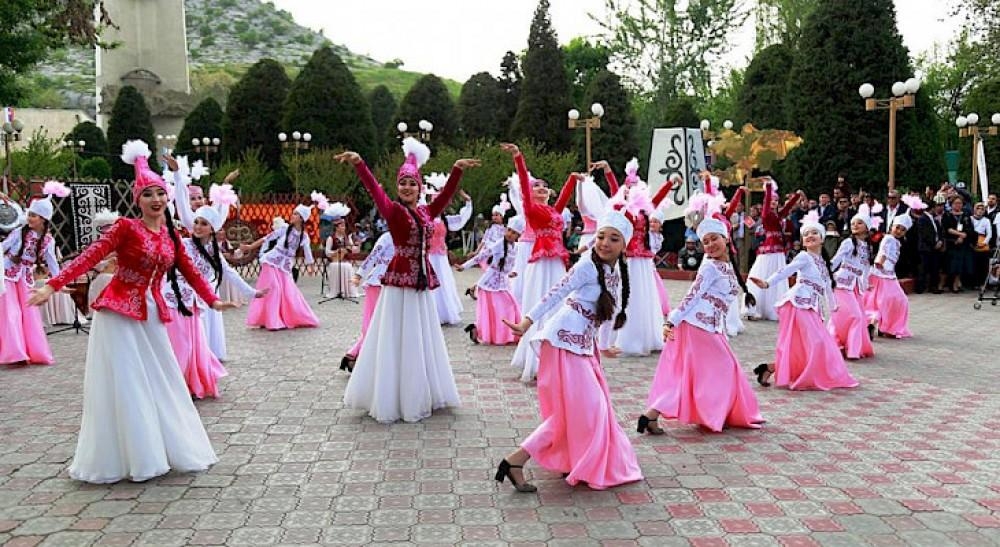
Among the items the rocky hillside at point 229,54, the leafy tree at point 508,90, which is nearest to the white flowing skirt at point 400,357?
the leafy tree at point 508,90

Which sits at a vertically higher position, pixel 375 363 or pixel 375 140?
pixel 375 140

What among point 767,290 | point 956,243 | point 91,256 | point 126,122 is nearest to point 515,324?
point 91,256

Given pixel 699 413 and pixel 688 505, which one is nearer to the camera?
pixel 688 505

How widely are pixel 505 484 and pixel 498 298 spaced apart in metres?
5.95

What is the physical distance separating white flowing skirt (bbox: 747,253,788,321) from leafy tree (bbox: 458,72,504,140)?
3043 centimetres

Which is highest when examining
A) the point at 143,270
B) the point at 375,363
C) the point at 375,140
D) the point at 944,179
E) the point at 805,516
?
the point at 375,140

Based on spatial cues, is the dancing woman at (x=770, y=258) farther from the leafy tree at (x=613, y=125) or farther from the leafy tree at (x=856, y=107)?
the leafy tree at (x=613, y=125)

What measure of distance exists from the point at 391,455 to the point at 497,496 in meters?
1.21

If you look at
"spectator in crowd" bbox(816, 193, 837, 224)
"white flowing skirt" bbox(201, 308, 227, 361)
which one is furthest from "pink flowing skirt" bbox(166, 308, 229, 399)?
"spectator in crowd" bbox(816, 193, 837, 224)

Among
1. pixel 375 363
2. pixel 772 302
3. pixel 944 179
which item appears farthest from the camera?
pixel 944 179

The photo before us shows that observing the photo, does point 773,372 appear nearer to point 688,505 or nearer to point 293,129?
point 688,505

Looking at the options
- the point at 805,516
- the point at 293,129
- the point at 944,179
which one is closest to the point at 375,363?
the point at 805,516

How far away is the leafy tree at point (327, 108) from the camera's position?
3697cm

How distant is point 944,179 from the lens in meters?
25.2
